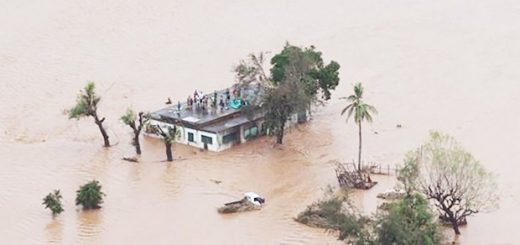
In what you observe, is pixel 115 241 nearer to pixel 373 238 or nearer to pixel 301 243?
pixel 301 243

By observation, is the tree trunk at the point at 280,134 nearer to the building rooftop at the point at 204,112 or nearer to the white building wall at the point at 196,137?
the building rooftop at the point at 204,112

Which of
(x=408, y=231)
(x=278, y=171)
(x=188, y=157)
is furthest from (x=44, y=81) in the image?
(x=408, y=231)

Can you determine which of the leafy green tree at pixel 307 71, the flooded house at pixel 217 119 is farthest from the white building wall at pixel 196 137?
the leafy green tree at pixel 307 71

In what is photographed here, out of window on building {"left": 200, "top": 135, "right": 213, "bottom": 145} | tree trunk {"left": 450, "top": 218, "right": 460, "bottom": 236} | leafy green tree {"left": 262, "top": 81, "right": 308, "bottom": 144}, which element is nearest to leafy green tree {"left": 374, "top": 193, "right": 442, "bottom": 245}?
tree trunk {"left": 450, "top": 218, "right": 460, "bottom": 236}

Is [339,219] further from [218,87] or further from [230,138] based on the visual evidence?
[218,87]

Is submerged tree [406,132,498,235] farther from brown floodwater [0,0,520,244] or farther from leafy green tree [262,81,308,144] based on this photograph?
leafy green tree [262,81,308,144]

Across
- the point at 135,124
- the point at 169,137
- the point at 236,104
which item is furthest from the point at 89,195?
the point at 236,104
